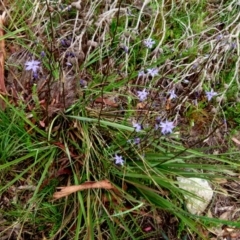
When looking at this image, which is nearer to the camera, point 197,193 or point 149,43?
point 197,193

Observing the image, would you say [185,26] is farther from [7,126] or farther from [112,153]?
[7,126]

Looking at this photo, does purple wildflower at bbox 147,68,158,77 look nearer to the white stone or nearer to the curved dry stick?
the white stone

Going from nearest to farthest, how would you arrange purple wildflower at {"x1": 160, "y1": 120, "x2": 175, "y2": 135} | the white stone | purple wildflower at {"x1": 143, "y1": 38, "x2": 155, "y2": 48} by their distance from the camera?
1. purple wildflower at {"x1": 160, "y1": 120, "x2": 175, "y2": 135}
2. the white stone
3. purple wildflower at {"x1": 143, "y1": 38, "x2": 155, "y2": 48}

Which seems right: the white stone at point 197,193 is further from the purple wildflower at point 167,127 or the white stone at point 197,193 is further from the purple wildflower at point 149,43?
the purple wildflower at point 149,43

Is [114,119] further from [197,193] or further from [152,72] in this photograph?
[197,193]

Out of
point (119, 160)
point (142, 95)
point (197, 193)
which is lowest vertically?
point (197, 193)

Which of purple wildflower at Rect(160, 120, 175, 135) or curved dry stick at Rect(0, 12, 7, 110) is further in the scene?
curved dry stick at Rect(0, 12, 7, 110)

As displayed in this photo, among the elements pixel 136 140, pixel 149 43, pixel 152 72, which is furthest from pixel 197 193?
pixel 149 43

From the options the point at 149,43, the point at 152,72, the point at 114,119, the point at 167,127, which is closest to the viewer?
the point at 167,127

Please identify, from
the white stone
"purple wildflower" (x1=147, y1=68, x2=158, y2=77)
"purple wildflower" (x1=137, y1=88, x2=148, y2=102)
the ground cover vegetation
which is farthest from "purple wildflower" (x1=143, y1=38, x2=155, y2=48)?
the white stone
